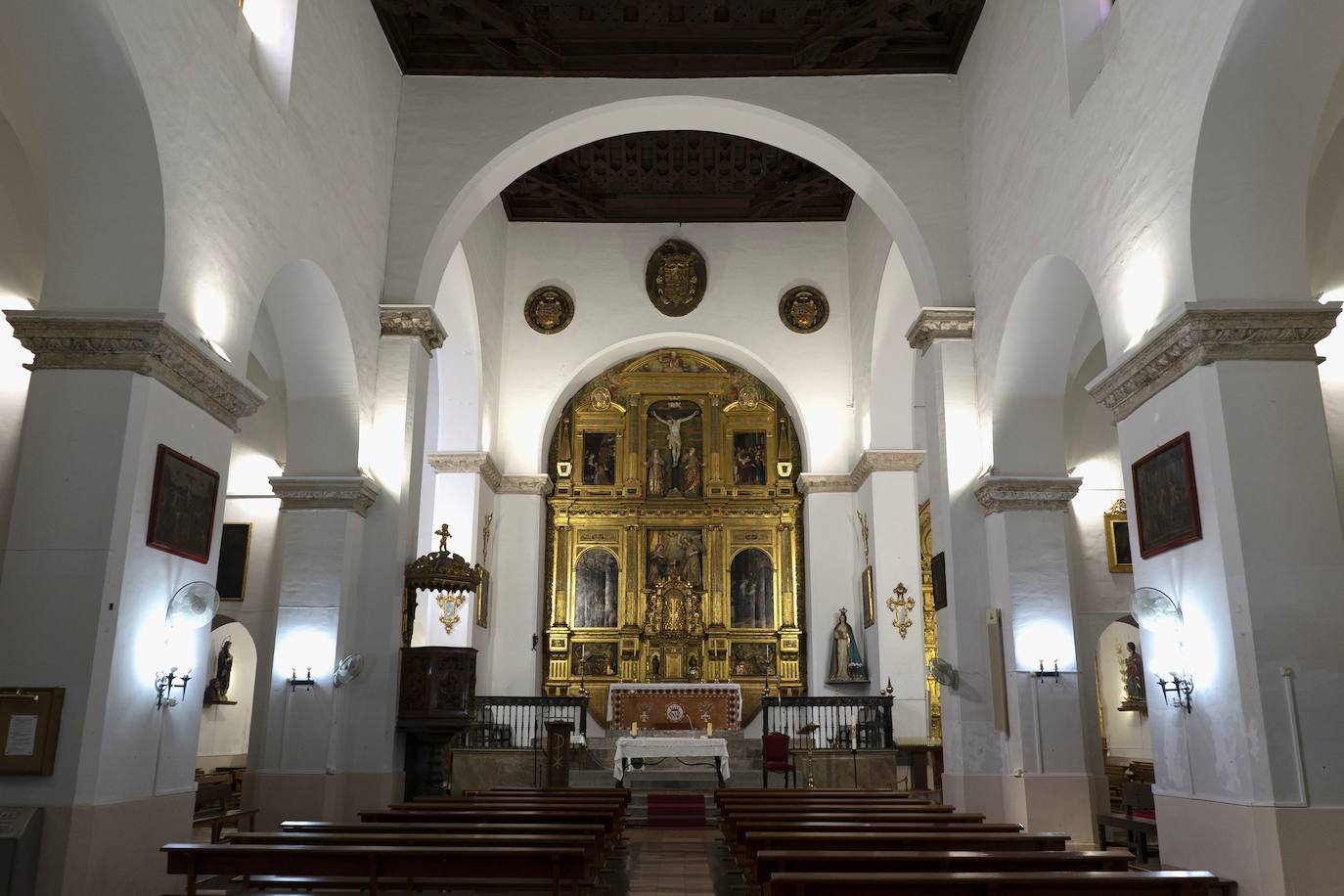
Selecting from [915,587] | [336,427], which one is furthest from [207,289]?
[915,587]

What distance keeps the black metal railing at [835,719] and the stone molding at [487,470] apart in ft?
20.4

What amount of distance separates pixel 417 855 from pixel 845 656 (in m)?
13.8

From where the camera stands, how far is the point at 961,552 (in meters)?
12.6

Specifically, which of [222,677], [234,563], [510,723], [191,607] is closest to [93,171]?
[191,607]

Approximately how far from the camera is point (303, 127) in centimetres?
1123

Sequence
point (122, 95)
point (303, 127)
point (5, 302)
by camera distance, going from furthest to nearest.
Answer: point (303, 127) → point (5, 302) → point (122, 95)

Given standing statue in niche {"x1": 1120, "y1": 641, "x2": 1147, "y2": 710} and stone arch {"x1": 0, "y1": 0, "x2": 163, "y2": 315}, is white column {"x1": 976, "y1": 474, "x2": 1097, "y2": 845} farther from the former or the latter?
stone arch {"x1": 0, "y1": 0, "x2": 163, "y2": 315}

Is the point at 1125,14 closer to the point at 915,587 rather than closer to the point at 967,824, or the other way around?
the point at 967,824

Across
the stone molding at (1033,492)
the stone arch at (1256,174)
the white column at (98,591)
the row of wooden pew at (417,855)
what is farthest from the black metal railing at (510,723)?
the stone arch at (1256,174)

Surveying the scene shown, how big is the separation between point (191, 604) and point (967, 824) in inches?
248

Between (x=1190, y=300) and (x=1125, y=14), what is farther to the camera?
(x=1125, y=14)

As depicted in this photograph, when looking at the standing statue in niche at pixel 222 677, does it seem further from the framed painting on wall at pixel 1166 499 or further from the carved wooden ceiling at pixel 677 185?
the framed painting on wall at pixel 1166 499

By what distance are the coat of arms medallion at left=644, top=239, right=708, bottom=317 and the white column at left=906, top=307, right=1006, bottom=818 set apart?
7985 millimetres

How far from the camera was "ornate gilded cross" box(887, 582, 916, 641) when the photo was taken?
17781 mm
